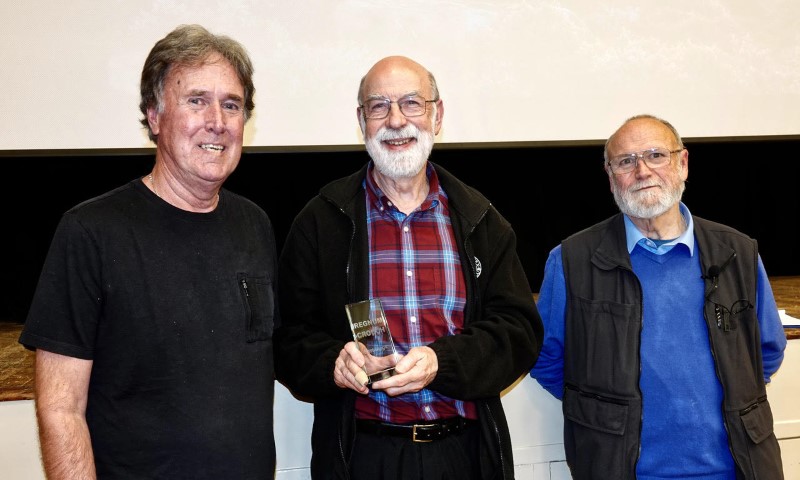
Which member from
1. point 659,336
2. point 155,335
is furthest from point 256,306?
point 659,336

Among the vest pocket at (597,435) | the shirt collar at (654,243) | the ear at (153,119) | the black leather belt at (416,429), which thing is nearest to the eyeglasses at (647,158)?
the shirt collar at (654,243)

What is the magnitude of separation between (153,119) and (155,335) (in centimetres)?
53

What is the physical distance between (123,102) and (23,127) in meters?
0.43

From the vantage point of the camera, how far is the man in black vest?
199 centimetres

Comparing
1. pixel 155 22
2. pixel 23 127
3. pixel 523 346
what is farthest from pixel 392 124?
pixel 23 127

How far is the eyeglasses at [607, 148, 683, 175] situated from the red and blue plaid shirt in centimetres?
69

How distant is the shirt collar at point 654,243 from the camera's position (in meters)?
2.13

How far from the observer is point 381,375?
5.44ft

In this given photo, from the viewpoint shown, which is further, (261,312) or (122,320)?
(261,312)

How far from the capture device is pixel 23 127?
2.96 meters

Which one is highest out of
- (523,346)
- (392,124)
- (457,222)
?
(392,124)

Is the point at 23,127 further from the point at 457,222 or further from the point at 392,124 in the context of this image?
the point at 457,222

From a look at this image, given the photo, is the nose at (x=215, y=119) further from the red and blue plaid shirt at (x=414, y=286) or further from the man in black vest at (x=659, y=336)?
the man in black vest at (x=659, y=336)

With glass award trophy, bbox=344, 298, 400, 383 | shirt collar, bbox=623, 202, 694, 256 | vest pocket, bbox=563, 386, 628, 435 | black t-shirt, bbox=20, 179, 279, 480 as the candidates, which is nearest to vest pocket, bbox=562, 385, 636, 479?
vest pocket, bbox=563, 386, 628, 435
